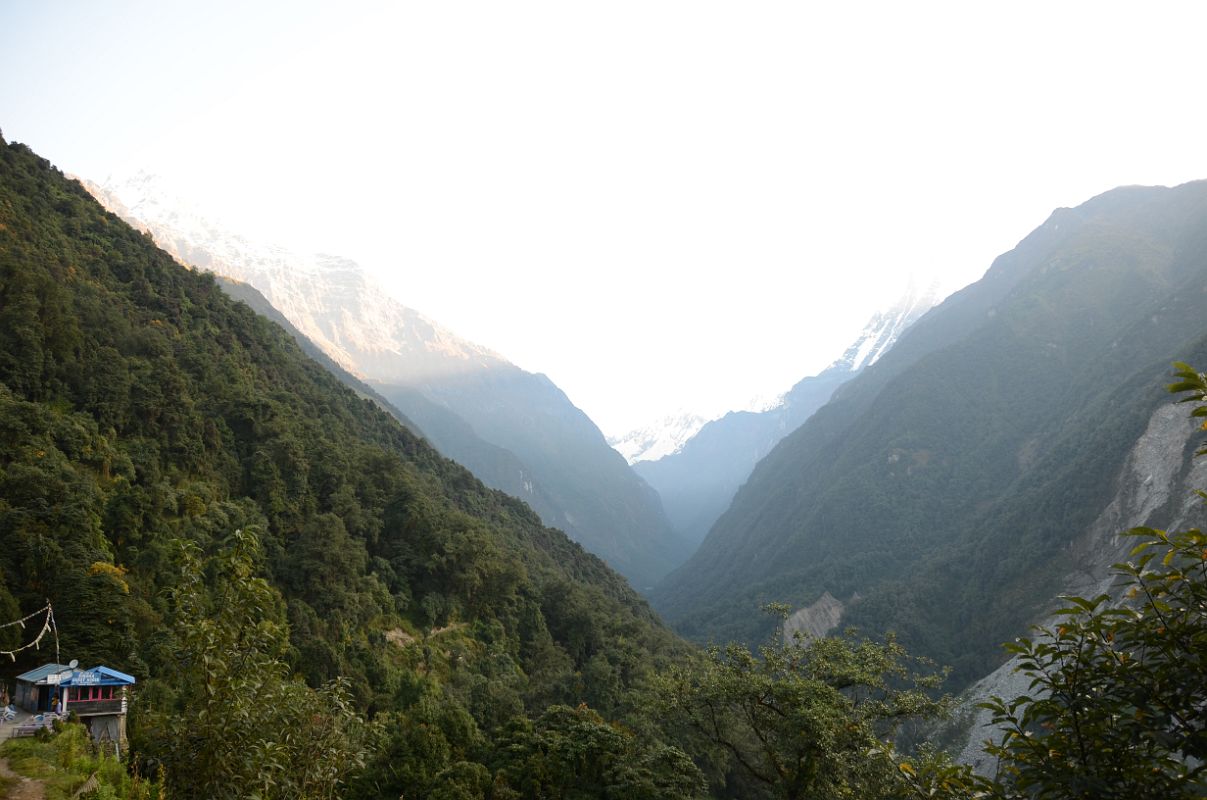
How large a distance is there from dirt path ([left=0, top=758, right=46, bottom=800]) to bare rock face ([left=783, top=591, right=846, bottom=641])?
6118 inches

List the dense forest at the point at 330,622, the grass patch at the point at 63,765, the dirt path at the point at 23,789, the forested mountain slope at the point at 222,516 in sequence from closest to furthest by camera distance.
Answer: the dense forest at the point at 330,622 < the dirt path at the point at 23,789 < the grass patch at the point at 63,765 < the forested mountain slope at the point at 222,516

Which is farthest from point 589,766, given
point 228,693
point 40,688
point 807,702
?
point 228,693

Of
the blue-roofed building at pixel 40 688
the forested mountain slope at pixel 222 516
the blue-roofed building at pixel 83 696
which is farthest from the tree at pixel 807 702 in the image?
the blue-roofed building at pixel 40 688

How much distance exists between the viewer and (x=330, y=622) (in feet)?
162

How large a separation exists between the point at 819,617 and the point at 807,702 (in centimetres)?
15238

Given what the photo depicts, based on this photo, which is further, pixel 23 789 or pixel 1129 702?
pixel 23 789

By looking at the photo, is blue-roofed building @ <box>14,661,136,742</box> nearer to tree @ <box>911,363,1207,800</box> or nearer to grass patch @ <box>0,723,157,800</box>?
grass patch @ <box>0,723,157,800</box>

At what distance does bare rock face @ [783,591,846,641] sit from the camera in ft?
520

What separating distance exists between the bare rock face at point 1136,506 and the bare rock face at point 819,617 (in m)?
53.5

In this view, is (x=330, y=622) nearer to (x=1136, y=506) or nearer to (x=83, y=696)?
(x=83, y=696)

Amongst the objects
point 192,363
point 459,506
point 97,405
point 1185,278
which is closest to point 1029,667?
point 97,405

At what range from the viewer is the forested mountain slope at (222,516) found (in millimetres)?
34625

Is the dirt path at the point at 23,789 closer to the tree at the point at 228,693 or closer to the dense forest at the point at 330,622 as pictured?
the dense forest at the point at 330,622

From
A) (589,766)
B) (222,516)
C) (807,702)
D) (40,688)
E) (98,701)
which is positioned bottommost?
(589,766)
